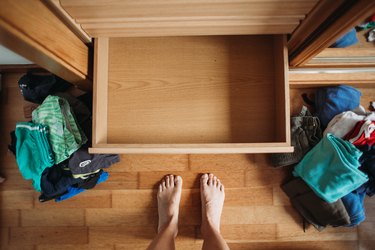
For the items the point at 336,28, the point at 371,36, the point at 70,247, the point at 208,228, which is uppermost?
the point at 371,36

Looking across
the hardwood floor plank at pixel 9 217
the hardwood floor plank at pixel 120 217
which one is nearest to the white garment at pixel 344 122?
the hardwood floor plank at pixel 120 217

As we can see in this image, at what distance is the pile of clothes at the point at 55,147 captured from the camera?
901 mm

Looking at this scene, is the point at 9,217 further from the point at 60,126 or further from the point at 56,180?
the point at 60,126

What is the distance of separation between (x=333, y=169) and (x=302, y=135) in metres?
0.20

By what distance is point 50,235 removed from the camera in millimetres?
1292

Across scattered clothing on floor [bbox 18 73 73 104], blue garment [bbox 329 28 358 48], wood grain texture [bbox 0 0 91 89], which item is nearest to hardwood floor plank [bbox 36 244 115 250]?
scattered clothing on floor [bbox 18 73 73 104]

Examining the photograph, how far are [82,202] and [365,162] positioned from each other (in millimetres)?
1475

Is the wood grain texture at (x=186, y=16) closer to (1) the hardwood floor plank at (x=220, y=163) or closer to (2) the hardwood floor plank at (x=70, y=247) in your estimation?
(1) the hardwood floor plank at (x=220, y=163)

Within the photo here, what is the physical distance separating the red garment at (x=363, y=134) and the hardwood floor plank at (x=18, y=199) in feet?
5.46

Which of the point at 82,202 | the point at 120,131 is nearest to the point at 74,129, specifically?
the point at 120,131

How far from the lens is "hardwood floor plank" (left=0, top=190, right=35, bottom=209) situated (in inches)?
50.6

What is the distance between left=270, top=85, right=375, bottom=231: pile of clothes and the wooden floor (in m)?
0.15

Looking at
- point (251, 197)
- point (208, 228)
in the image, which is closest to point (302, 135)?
point (251, 197)

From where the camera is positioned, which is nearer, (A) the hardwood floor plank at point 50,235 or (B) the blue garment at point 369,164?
(B) the blue garment at point 369,164
